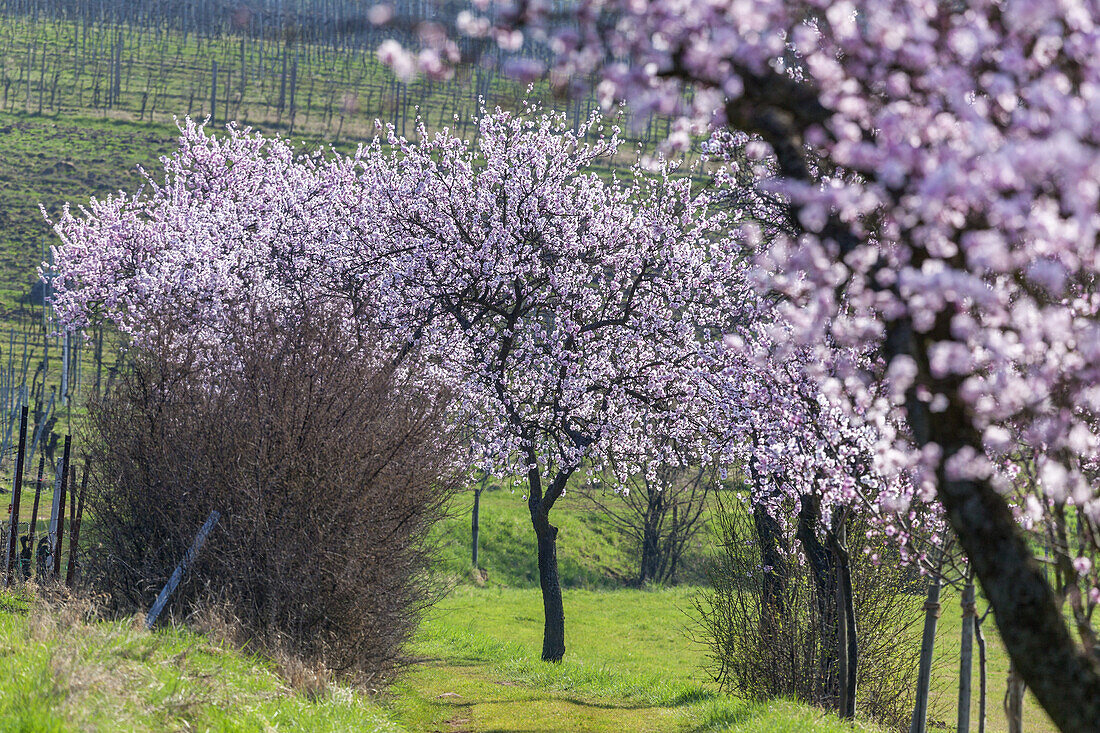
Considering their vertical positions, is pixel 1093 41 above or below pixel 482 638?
above

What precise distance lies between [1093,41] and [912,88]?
2.18 feet

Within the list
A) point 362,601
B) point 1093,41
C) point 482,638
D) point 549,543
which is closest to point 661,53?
point 1093,41

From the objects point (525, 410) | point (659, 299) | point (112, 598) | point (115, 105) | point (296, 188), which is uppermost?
point (115, 105)

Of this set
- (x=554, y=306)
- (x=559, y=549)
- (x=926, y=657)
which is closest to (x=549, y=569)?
(x=554, y=306)

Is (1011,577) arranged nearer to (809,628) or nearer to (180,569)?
(180,569)

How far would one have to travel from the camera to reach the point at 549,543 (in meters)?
17.7

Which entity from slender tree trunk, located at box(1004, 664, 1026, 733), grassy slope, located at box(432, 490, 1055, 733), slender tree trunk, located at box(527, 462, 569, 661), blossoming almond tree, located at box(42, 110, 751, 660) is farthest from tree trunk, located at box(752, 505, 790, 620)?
slender tree trunk, located at box(1004, 664, 1026, 733)

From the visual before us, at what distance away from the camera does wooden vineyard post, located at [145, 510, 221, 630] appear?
9.38m

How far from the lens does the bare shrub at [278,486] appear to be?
10.7 metres

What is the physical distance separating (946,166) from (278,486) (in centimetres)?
969

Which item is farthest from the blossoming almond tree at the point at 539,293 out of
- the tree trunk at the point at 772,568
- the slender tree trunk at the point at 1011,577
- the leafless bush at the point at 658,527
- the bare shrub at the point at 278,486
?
the leafless bush at the point at 658,527

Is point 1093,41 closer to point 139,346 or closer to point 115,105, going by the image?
point 139,346

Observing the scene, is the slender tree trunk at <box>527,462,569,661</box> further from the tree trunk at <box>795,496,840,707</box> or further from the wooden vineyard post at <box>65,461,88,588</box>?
the wooden vineyard post at <box>65,461,88,588</box>

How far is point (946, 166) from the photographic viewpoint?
2451 millimetres
